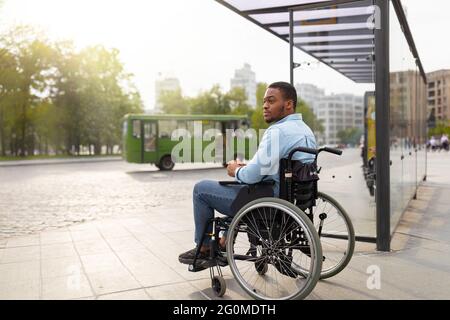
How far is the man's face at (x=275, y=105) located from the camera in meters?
3.58

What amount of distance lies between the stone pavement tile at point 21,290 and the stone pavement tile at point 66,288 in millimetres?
68

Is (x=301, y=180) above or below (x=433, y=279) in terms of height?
above

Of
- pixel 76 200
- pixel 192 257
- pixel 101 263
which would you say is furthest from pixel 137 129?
pixel 192 257

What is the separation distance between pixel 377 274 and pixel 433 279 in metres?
0.46

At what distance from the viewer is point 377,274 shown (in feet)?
13.3

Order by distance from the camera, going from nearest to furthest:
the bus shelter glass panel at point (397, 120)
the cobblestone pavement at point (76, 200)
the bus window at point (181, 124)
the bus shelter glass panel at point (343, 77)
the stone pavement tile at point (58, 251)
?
the stone pavement tile at point (58, 251), the bus shelter glass panel at point (397, 120), the bus shelter glass panel at point (343, 77), the cobblestone pavement at point (76, 200), the bus window at point (181, 124)

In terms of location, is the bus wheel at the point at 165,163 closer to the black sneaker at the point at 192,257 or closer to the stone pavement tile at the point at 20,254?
the stone pavement tile at the point at 20,254

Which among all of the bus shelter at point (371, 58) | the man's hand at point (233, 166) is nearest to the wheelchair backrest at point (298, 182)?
the man's hand at point (233, 166)

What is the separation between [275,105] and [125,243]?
2970mm

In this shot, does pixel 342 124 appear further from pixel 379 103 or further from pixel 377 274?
pixel 377 274

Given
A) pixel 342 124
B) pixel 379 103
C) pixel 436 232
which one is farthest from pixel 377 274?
pixel 342 124

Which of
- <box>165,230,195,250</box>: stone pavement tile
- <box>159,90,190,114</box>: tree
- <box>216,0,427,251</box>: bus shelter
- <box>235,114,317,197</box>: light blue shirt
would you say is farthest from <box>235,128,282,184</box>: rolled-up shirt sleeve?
<box>159,90,190,114</box>: tree

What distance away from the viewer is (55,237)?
609cm

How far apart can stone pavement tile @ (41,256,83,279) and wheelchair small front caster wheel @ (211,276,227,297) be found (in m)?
1.48
